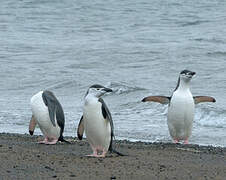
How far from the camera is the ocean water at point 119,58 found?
13.7 m

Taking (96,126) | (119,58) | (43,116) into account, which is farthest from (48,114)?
(119,58)

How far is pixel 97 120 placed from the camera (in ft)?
27.1

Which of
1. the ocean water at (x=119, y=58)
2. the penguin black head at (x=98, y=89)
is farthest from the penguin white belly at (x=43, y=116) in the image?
the ocean water at (x=119, y=58)

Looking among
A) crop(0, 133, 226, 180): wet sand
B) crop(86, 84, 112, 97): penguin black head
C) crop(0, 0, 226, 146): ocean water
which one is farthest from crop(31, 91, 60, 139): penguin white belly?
crop(0, 0, 226, 146): ocean water

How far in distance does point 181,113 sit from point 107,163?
9.10ft

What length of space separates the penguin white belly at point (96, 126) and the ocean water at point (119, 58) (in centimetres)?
318

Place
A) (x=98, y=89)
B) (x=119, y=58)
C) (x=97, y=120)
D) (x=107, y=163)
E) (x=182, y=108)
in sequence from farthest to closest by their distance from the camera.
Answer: (x=119, y=58), (x=182, y=108), (x=97, y=120), (x=98, y=89), (x=107, y=163)

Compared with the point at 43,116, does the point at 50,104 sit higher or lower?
higher

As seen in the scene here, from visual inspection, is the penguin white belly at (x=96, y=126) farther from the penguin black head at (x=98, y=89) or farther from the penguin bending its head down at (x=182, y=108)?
the penguin bending its head down at (x=182, y=108)

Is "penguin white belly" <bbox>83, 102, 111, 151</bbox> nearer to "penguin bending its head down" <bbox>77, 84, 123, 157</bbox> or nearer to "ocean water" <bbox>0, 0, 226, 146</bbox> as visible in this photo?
"penguin bending its head down" <bbox>77, 84, 123, 157</bbox>

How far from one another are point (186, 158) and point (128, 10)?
31.7 metres

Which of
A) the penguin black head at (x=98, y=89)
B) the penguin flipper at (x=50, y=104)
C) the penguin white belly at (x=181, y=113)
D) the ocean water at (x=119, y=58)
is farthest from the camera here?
the ocean water at (x=119, y=58)

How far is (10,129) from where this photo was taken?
1232cm

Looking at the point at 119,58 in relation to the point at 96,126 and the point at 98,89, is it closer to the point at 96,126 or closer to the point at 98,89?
the point at 96,126
